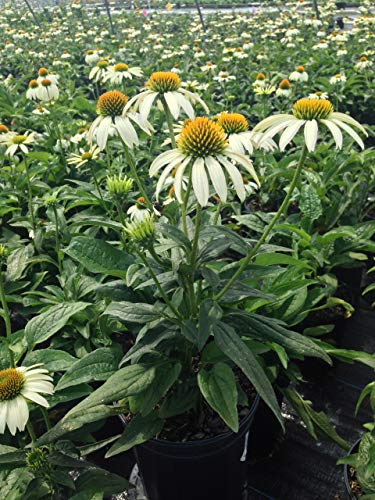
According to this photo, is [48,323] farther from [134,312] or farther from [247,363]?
[247,363]

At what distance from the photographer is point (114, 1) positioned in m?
17.7

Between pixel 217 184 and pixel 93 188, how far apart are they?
68.5 inches

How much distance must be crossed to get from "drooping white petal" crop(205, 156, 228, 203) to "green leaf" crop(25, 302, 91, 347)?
27.5 inches

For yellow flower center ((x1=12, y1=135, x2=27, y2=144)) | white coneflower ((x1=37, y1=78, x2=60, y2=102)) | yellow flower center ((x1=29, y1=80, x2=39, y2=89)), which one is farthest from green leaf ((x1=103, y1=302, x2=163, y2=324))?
yellow flower center ((x1=29, y1=80, x2=39, y2=89))

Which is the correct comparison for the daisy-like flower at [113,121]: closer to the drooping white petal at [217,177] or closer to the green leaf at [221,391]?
the drooping white petal at [217,177]

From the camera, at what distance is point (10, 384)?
1.21 m

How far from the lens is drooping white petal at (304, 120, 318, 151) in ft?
3.43

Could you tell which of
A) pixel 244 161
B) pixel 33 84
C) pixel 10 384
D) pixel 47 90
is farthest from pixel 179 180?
pixel 33 84

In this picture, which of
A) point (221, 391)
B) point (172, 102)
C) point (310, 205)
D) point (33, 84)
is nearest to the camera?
point (221, 391)

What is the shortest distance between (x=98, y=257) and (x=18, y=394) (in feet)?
1.61

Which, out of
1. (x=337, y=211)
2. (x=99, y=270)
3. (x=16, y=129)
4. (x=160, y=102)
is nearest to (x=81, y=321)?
(x=99, y=270)

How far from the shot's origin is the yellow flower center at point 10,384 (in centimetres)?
121

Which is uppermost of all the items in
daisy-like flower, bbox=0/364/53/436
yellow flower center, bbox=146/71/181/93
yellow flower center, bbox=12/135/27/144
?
yellow flower center, bbox=146/71/181/93

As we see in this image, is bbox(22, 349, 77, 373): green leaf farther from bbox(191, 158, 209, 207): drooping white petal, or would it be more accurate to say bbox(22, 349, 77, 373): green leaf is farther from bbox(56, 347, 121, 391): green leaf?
bbox(191, 158, 209, 207): drooping white petal
